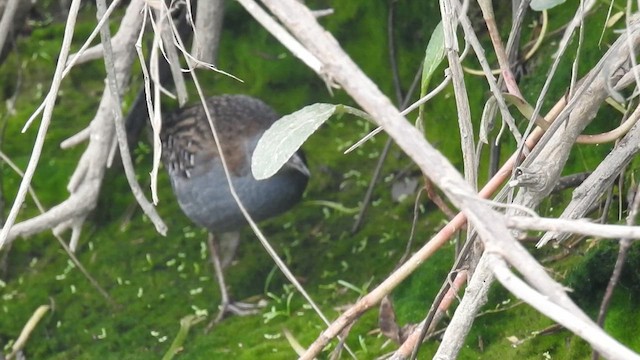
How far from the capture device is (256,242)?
4645 millimetres

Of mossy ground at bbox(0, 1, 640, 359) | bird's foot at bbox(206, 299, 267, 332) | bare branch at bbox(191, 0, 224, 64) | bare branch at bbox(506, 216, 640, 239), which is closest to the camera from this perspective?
bare branch at bbox(506, 216, 640, 239)

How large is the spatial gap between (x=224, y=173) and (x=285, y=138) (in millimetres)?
2685

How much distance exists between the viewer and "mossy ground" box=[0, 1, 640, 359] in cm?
332

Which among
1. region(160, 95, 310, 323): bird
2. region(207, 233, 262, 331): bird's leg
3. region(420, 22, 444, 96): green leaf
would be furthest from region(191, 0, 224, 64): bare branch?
region(420, 22, 444, 96): green leaf

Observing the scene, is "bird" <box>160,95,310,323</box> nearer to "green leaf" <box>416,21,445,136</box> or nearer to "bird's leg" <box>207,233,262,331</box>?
"bird's leg" <box>207,233,262,331</box>

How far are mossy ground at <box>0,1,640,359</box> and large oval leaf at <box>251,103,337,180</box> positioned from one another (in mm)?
1208

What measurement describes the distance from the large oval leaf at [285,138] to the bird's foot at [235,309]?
2.12m

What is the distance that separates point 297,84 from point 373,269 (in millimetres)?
1389

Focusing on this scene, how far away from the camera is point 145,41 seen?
4766 millimetres

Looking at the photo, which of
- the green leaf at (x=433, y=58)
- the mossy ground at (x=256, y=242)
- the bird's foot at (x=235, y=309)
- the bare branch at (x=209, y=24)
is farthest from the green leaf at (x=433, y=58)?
the bird's foot at (x=235, y=309)

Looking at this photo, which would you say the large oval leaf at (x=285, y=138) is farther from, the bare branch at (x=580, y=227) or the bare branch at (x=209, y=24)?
the bare branch at (x=209, y=24)

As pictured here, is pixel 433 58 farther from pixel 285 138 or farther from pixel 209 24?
pixel 209 24

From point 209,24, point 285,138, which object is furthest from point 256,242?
point 285,138

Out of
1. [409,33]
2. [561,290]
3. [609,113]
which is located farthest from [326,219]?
[561,290]
